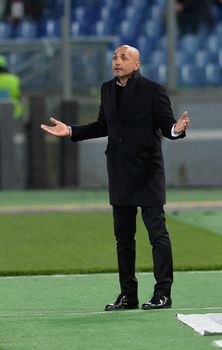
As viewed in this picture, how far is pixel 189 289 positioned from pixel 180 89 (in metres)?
13.7

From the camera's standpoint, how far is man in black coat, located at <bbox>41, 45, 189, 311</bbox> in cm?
745

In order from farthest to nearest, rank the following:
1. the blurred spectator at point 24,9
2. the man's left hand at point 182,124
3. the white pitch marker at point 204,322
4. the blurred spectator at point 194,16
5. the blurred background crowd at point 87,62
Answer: the blurred spectator at point 24,9
the blurred spectator at point 194,16
the blurred background crowd at point 87,62
the man's left hand at point 182,124
the white pitch marker at point 204,322

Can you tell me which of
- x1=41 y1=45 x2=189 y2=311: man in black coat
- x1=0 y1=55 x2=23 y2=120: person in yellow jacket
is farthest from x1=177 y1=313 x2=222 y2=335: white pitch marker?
x1=0 y1=55 x2=23 y2=120: person in yellow jacket

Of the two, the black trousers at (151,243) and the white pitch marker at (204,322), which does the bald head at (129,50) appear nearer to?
the black trousers at (151,243)

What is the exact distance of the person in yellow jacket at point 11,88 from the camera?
2128 cm

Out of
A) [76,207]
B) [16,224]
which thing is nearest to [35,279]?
[16,224]

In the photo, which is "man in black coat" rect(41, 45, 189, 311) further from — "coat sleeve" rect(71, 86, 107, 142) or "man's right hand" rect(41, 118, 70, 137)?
"man's right hand" rect(41, 118, 70, 137)

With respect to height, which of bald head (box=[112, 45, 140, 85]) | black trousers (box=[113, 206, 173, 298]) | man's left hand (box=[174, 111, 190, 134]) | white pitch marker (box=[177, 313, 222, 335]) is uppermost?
bald head (box=[112, 45, 140, 85])

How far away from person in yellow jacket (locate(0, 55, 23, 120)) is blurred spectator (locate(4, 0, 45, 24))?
1.79m

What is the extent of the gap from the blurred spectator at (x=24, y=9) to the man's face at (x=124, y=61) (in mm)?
15745

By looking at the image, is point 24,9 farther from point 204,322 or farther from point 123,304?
point 204,322

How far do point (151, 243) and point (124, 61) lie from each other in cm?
117

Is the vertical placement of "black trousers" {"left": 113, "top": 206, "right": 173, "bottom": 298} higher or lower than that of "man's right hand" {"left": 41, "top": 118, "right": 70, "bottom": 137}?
lower

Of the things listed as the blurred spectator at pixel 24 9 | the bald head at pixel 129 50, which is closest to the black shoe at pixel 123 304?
the bald head at pixel 129 50
